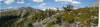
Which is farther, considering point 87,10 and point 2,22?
point 87,10

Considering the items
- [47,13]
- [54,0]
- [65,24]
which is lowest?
[65,24]

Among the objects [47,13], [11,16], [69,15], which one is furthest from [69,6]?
[11,16]

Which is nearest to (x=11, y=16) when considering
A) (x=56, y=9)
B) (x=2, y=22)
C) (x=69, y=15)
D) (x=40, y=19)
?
(x=2, y=22)

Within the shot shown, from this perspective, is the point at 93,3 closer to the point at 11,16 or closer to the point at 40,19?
the point at 40,19

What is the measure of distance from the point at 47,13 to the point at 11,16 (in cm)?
55

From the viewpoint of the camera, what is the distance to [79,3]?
2.72 m

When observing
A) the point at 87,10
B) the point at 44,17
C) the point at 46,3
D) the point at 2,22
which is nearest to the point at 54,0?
the point at 46,3

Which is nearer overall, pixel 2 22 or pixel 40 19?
pixel 2 22

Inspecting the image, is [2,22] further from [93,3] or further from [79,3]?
[93,3]

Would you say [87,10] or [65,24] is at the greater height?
[87,10]

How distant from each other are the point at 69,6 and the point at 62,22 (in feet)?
0.89

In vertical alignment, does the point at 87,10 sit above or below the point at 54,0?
below

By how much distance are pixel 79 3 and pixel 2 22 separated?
1.20 m

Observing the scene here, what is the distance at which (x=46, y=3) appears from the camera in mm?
2629
